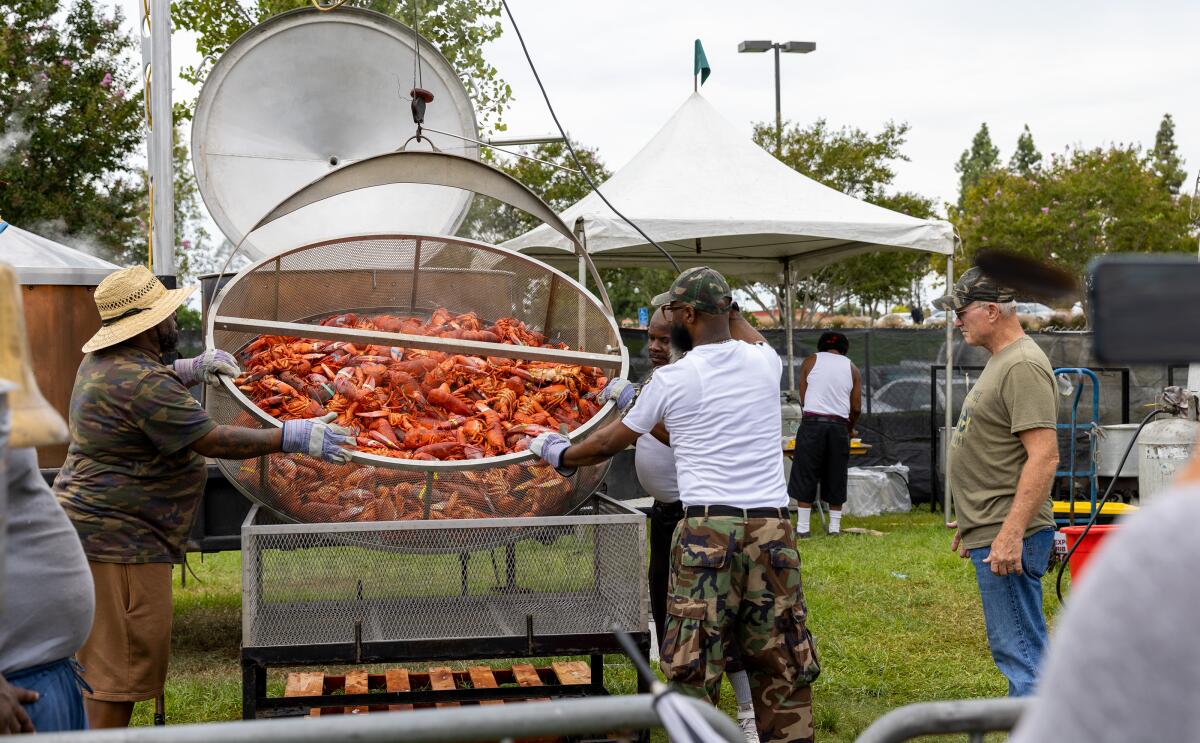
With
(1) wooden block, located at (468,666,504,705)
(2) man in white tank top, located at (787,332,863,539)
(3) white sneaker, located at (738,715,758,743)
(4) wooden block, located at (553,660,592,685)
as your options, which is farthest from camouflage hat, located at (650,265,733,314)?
(2) man in white tank top, located at (787,332,863,539)

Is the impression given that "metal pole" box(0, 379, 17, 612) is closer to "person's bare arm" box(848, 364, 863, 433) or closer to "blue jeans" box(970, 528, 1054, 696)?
"blue jeans" box(970, 528, 1054, 696)

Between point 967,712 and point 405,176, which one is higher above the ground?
point 405,176

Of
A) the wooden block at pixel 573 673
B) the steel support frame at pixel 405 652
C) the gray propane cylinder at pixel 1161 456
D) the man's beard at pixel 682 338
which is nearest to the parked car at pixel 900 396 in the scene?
the gray propane cylinder at pixel 1161 456

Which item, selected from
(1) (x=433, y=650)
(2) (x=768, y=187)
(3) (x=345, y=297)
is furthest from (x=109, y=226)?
(1) (x=433, y=650)

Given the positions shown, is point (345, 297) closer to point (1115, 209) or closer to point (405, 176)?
point (405, 176)

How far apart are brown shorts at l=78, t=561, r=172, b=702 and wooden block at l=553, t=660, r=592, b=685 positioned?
201cm

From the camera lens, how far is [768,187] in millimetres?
10930

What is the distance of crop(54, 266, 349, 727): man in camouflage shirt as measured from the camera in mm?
4121

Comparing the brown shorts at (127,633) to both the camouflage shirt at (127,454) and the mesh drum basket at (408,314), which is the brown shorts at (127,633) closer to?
the camouflage shirt at (127,454)

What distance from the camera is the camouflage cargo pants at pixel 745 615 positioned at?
4066mm

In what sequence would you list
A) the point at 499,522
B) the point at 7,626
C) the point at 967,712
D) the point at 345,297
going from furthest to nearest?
the point at 345,297, the point at 499,522, the point at 7,626, the point at 967,712

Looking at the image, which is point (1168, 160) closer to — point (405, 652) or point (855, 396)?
point (855, 396)

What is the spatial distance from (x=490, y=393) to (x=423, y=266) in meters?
0.95

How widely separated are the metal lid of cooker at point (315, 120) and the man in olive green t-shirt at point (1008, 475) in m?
3.88
